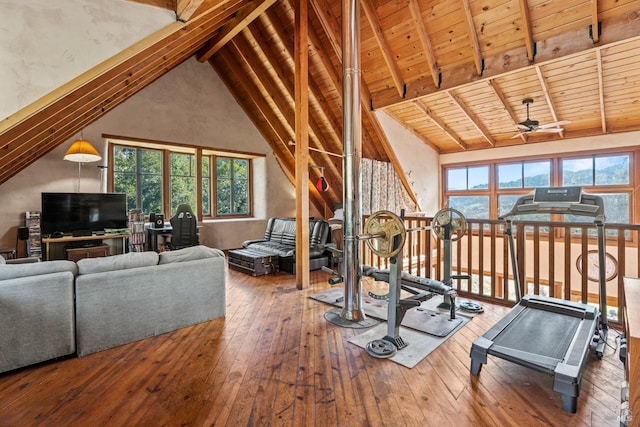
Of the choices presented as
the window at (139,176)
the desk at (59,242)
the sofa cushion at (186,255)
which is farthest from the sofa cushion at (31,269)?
the window at (139,176)

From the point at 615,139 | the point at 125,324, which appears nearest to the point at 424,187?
the point at 615,139

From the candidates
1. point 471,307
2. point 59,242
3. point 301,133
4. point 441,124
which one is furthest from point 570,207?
point 59,242

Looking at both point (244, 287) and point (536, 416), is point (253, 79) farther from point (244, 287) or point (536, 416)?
point (536, 416)

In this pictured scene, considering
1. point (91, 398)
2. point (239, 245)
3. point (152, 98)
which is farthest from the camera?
point (239, 245)

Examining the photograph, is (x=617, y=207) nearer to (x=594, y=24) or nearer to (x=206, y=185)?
(x=594, y=24)

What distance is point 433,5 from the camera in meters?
4.19

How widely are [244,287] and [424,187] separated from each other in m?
5.19

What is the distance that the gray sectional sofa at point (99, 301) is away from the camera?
220 centimetres

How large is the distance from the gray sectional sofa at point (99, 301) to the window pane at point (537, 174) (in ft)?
23.3

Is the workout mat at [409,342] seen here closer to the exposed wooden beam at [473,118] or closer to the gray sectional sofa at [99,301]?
the gray sectional sofa at [99,301]

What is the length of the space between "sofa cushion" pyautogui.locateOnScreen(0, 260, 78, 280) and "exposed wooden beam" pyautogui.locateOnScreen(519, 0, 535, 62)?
5290 millimetres

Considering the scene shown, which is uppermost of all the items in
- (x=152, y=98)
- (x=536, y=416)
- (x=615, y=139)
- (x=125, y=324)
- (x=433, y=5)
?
(x=433, y=5)

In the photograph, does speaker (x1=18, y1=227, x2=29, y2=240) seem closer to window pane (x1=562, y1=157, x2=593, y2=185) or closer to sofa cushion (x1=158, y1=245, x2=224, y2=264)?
sofa cushion (x1=158, y1=245, x2=224, y2=264)

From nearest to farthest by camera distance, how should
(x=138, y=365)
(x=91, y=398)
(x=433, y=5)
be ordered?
(x=91, y=398) → (x=138, y=365) → (x=433, y=5)
